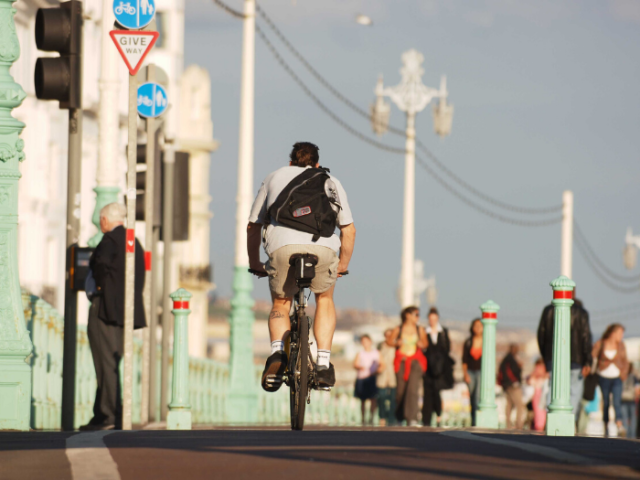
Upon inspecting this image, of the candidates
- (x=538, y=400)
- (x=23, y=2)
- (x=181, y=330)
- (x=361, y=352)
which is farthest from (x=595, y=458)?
(x=23, y=2)

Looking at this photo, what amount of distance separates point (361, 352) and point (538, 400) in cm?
378

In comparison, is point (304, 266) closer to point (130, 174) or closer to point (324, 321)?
point (324, 321)

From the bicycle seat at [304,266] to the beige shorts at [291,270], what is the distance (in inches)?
2.0

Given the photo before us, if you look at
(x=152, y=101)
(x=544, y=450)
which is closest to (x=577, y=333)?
(x=152, y=101)

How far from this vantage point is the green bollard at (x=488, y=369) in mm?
15695

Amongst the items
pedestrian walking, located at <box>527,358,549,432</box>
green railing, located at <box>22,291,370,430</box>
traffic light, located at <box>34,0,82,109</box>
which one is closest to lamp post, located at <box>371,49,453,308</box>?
pedestrian walking, located at <box>527,358,549,432</box>

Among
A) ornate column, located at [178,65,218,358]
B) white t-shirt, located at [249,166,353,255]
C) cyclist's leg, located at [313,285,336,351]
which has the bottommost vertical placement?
cyclist's leg, located at [313,285,336,351]

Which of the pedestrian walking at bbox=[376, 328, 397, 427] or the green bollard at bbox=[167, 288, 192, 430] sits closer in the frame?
the green bollard at bbox=[167, 288, 192, 430]

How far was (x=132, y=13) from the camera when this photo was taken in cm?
1203

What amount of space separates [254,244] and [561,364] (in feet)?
12.8

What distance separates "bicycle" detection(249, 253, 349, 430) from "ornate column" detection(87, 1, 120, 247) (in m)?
6.88

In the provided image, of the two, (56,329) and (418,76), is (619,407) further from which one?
(418,76)

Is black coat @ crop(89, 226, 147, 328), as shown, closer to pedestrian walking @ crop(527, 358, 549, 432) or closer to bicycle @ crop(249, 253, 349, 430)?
bicycle @ crop(249, 253, 349, 430)

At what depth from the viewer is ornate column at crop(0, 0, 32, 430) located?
10.7 m
